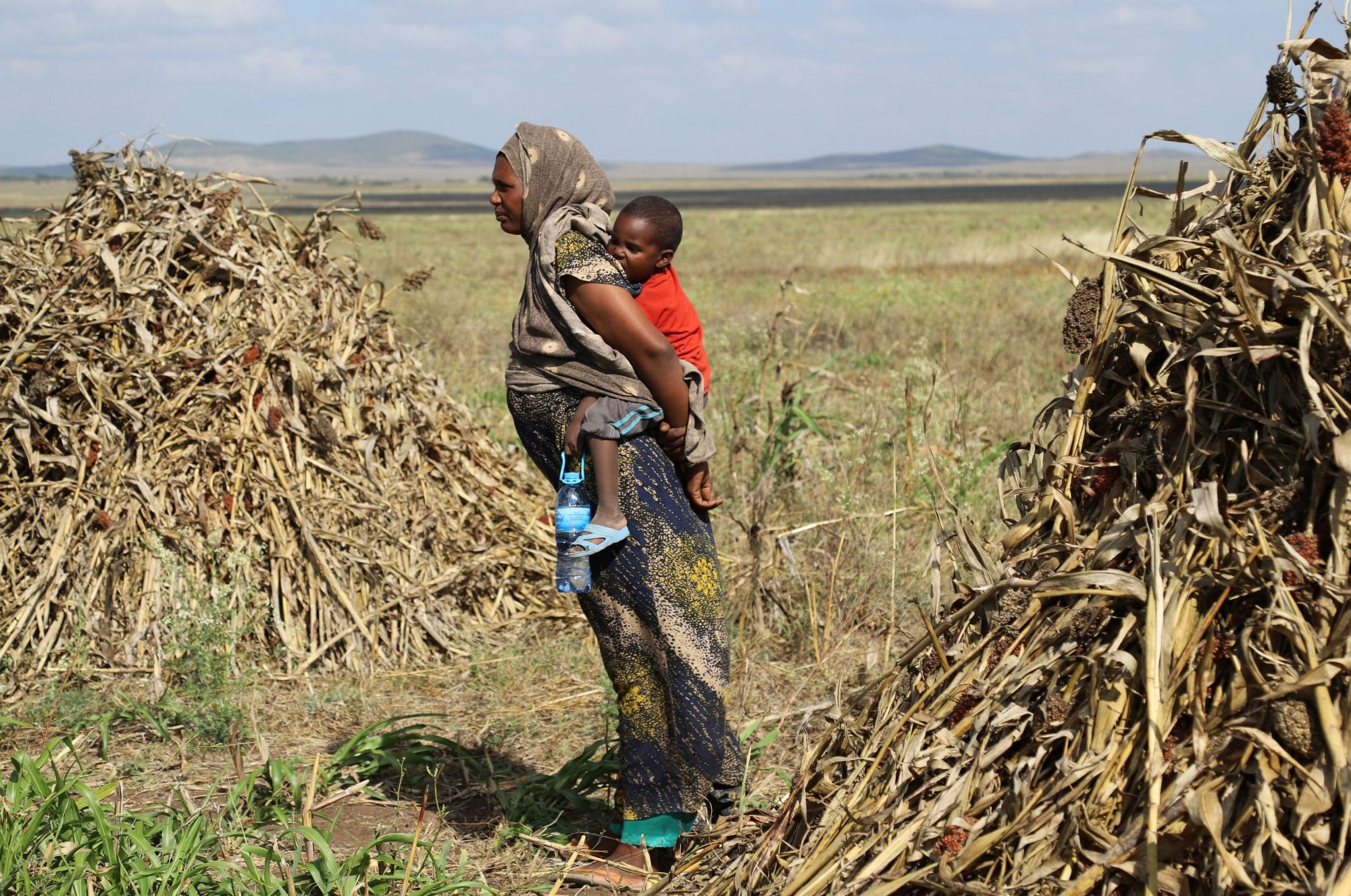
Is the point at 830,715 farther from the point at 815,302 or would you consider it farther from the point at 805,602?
the point at 815,302

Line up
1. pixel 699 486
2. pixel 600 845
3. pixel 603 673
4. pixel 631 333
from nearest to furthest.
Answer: pixel 631 333 → pixel 699 486 → pixel 600 845 → pixel 603 673

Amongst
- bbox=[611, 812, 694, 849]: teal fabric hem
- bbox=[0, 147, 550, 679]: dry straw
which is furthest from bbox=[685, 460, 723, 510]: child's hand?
bbox=[0, 147, 550, 679]: dry straw

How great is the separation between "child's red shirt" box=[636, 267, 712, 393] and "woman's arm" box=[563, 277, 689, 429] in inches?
2.3

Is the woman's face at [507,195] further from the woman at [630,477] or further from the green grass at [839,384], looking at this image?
the green grass at [839,384]

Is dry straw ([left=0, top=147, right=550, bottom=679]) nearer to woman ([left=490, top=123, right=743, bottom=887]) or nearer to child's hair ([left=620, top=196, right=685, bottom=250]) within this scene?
woman ([left=490, top=123, right=743, bottom=887])

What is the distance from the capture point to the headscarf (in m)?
2.65

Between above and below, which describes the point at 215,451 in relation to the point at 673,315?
below

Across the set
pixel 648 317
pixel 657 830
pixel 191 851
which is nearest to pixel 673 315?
pixel 648 317

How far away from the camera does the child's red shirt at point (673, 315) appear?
2697 mm

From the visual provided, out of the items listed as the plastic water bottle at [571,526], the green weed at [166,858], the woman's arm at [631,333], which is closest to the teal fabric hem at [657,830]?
the green weed at [166,858]

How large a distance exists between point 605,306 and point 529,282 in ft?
0.90

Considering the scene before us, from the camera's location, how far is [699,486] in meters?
2.87

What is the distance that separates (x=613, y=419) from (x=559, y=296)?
30cm

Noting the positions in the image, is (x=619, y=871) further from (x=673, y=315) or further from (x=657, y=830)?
(x=673, y=315)
